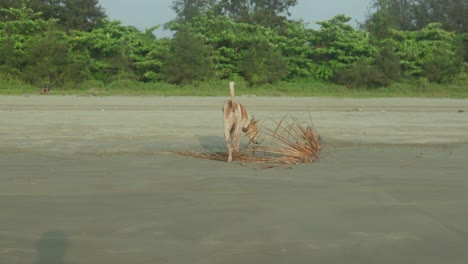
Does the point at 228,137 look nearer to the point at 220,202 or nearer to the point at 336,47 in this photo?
the point at 220,202

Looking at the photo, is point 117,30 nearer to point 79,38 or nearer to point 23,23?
point 79,38

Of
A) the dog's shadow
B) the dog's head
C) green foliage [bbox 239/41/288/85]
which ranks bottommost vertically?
the dog's shadow

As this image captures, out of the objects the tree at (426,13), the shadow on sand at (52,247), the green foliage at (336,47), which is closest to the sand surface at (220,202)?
the shadow on sand at (52,247)

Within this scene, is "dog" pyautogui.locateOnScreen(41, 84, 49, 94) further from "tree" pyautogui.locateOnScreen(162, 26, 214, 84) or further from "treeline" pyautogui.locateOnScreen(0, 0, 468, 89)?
"tree" pyautogui.locateOnScreen(162, 26, 214, 84)

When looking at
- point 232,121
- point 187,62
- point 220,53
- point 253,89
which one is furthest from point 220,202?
point 220,53

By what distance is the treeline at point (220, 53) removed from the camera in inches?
1239

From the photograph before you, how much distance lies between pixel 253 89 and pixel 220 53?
3613mm

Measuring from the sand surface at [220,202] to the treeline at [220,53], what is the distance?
19889 mm

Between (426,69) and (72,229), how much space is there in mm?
31408

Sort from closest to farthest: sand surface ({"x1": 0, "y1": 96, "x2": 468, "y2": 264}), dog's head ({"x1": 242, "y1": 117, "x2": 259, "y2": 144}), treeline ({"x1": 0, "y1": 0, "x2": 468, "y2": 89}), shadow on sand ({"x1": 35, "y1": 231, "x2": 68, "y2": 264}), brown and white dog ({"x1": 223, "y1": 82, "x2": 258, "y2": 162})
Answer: shadow on sand ({"x1": 35, "y1": 231, "x2": 68, "y2": 264})
sand surface ({"x1": 0, "y1": 96, "x2": 468, "y2": 264})
brown and white dog ({"x1": 223, "y1": 82, "x2": 258, "y2": 162})
dog's head ({"x1": 242, "y1": 117, "x2": 259, "y2": 144})
treeline ({"x1": 0, "y1": 0, "x2": 468, "y2": 89})

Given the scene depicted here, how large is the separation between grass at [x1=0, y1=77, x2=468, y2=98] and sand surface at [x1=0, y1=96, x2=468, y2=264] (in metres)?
16.3

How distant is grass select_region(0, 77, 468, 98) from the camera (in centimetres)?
2819

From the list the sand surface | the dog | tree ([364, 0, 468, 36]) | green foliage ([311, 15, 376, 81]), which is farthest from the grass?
the sand surface

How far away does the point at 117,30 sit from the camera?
33.6 m
